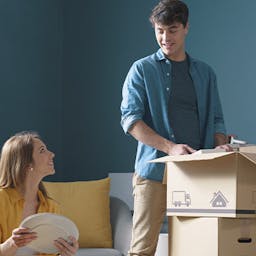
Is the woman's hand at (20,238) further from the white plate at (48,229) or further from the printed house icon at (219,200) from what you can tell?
the printed house icon at (219,200)

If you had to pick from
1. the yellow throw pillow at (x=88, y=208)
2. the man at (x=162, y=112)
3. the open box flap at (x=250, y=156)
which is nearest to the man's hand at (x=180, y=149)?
the man at (x=162, y=112)

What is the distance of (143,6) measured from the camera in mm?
4383

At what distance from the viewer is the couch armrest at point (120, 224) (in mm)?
3693

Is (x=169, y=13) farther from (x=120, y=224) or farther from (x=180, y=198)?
(x=120, y=224)

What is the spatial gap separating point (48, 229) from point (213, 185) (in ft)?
1.81

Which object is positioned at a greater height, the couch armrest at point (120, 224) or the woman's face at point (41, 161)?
the woman's face at point (41, 161)

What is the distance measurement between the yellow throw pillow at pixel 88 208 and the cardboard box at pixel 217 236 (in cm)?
142

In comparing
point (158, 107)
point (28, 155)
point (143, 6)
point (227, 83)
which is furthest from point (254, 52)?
point (28, 155)

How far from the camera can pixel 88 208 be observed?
3.81 m

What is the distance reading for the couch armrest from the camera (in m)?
3.69

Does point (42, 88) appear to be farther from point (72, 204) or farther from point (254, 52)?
point (254, 52)

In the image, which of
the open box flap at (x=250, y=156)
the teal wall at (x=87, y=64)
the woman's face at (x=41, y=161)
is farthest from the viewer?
the teal wall at (x=87, y=64)

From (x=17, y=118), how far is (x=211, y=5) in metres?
1.36

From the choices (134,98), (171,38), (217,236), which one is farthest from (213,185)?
(171,38)
